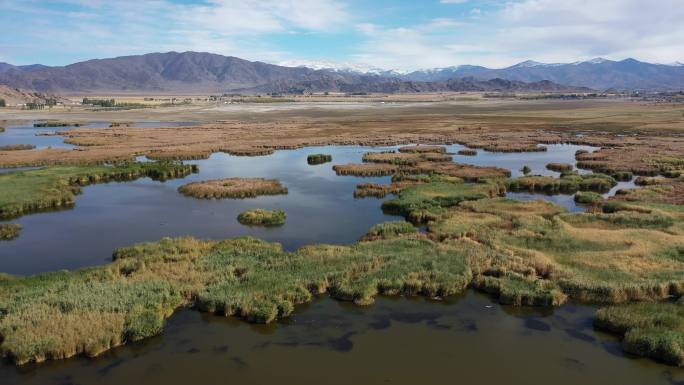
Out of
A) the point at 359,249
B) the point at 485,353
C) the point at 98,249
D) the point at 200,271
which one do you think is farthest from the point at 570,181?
the point at 98,249

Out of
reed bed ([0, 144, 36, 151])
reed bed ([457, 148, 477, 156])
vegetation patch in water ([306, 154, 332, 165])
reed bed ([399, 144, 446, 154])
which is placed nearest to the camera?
vegetation patch in water ([306, 154, 332, 165])

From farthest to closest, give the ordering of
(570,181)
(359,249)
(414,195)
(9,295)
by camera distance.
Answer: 1. (570,181)
2. (414,195)
3. (359,249)
4. (9,295)

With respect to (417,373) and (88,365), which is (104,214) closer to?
(88,365)

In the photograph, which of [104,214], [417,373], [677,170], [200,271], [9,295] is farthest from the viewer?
[677,170]

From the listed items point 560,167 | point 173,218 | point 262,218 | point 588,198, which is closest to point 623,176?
point 560,167

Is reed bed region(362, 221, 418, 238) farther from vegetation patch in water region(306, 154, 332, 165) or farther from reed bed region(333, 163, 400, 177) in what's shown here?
vegetation patch in water region(306, 154, 332, 165)

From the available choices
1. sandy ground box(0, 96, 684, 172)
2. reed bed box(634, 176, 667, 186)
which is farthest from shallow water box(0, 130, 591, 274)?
sandy ground box(0, 96, 684, 172)
